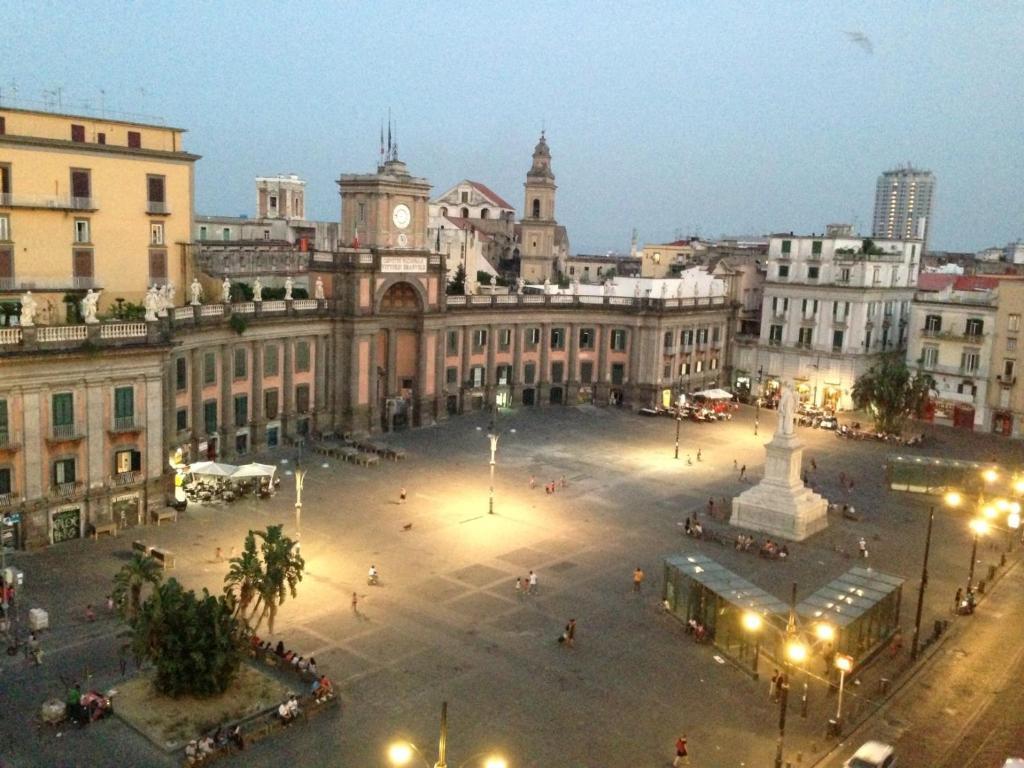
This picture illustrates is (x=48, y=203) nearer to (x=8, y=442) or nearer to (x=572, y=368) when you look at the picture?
(x=8, y=442)

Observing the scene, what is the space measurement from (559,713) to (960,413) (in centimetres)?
6731

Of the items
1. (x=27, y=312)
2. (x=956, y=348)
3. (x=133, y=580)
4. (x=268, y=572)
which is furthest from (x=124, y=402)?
(x=956, y=348)

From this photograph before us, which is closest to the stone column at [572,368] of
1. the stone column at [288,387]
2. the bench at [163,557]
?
the stone column at [288,387]

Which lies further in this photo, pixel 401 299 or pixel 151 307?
pixel 401 299

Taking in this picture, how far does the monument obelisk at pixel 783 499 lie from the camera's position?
51.5 meters

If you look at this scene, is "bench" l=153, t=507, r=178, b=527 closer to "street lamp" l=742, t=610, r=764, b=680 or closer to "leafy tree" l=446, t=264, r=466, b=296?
"street lamp" l=742, t=610, r=764, b=680

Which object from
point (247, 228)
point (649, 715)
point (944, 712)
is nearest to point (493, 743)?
point (649, 715)

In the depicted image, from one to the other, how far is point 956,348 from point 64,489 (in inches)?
2920

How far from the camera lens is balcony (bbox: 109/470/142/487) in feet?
154

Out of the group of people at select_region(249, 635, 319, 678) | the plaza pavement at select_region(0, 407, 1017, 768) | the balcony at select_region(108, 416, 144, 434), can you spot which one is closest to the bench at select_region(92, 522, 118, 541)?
the plaza pavement at select_region(0, 407, 1017, 768)

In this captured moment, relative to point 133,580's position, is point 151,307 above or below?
above

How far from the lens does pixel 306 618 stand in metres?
37.5

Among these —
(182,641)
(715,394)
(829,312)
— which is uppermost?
(829,312)

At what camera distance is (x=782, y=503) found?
51781 millimetres
